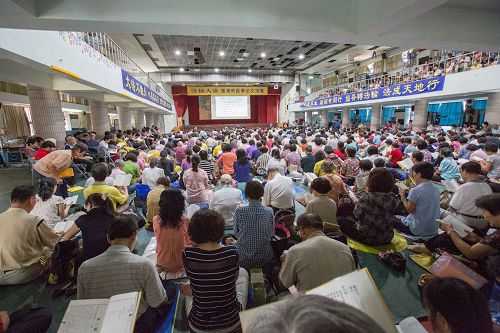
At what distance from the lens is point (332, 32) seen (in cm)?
320

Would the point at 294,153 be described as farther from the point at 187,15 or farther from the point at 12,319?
the point at 12,319

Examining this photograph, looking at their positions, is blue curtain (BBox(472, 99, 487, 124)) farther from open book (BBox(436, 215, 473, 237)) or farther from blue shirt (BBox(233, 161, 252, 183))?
open book (BBox(436, 215, 473, 237))

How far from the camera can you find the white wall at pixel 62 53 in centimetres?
363

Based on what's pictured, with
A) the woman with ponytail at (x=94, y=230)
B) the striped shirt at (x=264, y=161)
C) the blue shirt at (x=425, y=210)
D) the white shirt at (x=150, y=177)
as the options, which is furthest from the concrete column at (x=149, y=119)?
the blue shirt at (x=425, y=210)

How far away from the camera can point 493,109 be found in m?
9.95

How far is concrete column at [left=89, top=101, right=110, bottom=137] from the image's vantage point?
1143 cm

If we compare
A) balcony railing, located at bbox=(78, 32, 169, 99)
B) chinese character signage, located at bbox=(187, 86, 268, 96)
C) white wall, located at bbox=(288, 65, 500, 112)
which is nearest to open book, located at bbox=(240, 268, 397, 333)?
balcony railing, located at bbox=(78, 32, 169, 99)

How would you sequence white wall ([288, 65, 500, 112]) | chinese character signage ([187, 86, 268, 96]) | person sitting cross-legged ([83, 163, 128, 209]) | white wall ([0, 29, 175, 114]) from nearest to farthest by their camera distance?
person sitting cross-legged ([83, 163, 128, 209])
white wall ([0, 29, 175, 114])
white wall ([288, 65, 500, 112])
chinese character signage ([187, 86, 268, 96])

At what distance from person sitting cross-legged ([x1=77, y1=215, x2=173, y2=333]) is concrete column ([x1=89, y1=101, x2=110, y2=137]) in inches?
445

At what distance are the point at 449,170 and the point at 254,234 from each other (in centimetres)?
560

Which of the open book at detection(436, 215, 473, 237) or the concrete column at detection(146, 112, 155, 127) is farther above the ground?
the concrete column at detection(146, 112, 155, 127)

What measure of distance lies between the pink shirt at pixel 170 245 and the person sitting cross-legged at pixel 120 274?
→ 2.11ft

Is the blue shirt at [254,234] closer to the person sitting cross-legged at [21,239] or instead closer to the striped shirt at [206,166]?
the person sitting cross-legged at [21,239]

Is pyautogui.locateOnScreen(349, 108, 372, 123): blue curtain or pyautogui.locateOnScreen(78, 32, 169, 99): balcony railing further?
pyautogui.locateOnScreen(349, 108, 372, 123): blue curtain
